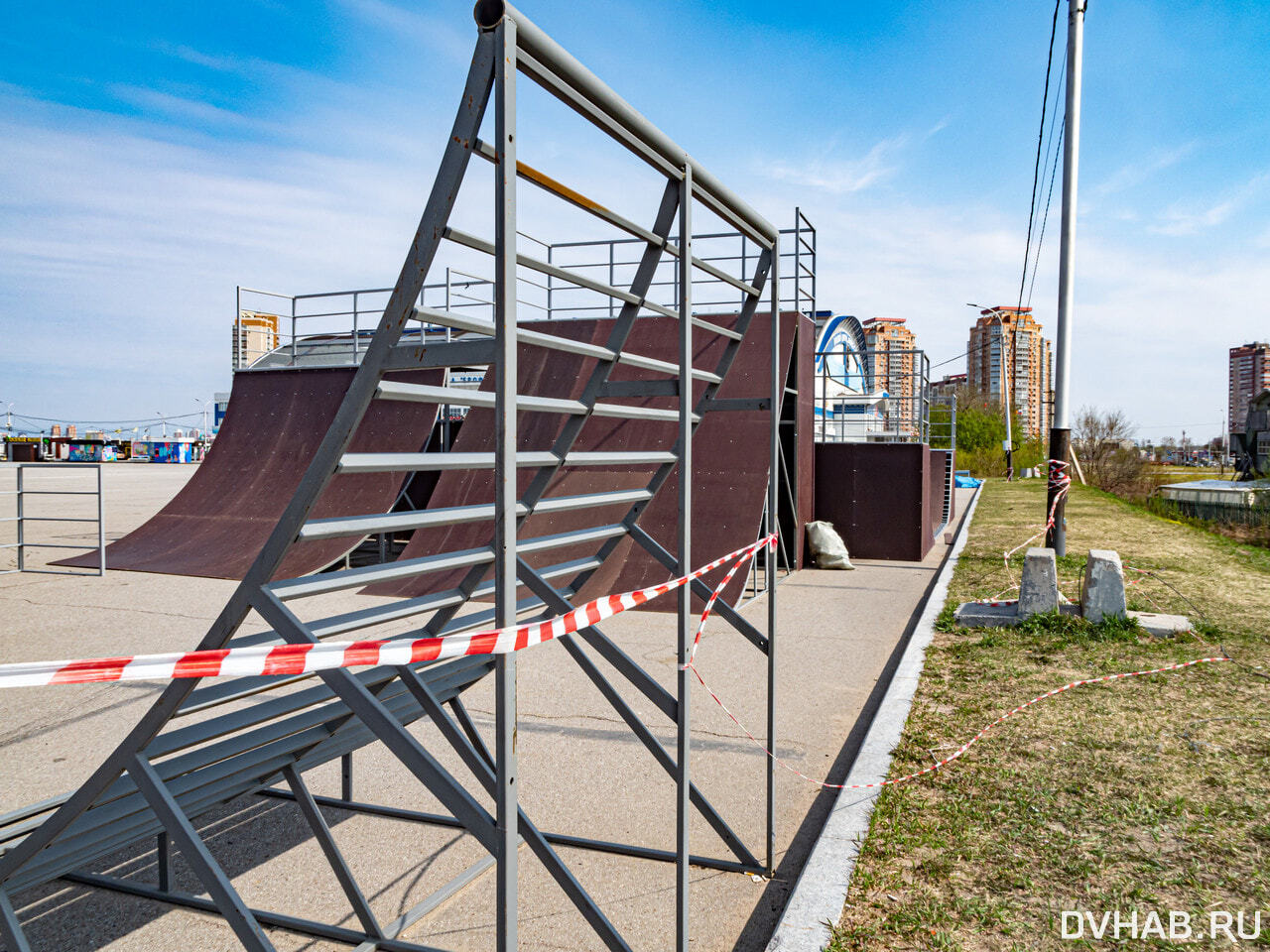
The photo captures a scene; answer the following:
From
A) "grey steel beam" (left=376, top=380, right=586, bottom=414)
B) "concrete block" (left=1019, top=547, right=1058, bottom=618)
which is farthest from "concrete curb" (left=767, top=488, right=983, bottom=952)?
"concrete block" (left=1019, top=547, right=1058, bottom=618)

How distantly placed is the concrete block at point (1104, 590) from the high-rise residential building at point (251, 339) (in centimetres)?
1365

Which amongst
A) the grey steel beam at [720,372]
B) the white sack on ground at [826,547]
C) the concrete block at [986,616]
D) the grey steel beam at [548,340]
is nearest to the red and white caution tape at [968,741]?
the grey steel beam at [720,372]

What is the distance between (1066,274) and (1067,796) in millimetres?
9260

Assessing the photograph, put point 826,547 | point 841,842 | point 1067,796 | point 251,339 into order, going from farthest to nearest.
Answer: point 251,339, point 826,547, point 1067,796, point 841,842

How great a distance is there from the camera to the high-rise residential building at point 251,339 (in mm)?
16141

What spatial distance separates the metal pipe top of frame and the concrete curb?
2.77 meters

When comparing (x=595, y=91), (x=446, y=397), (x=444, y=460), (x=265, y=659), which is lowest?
(x=265, y=659)

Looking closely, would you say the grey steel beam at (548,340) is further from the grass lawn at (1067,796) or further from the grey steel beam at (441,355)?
the grass lawn at (1067,796)

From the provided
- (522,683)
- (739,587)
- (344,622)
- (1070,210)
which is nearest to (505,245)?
(344,622)

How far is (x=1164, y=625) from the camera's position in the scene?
25.1 feet

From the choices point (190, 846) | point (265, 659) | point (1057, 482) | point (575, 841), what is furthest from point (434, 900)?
point (1057, 482)

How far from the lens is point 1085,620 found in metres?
7.85

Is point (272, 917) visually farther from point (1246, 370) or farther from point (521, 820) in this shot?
point (1246, 370)

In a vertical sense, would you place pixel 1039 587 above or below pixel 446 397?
below
